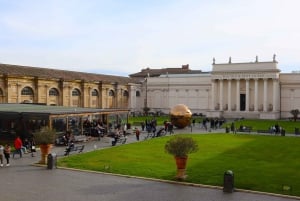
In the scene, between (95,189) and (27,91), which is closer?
(95,189)

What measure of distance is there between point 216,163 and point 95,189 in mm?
8725

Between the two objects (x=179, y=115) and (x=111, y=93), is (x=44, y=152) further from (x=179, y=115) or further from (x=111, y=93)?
(x=111, y=93)

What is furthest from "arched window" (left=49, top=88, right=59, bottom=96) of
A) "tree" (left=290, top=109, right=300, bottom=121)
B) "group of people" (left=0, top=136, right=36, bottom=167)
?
"tree" (left=290, top=109, right=300, bottom=121)

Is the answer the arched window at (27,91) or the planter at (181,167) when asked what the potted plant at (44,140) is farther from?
the arched window at (27,91)

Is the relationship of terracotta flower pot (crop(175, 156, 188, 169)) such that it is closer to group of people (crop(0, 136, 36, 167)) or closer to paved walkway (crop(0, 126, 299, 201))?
paved walkway (crop(0, 126, 299, 201))

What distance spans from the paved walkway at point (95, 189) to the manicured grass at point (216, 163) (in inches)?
47.8

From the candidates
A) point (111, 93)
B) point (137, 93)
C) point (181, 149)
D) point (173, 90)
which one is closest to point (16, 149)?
point (181, 149)

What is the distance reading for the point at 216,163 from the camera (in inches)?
904

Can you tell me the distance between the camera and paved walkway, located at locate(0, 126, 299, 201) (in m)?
15.5

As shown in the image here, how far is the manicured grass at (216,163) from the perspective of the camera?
18500 millimetres

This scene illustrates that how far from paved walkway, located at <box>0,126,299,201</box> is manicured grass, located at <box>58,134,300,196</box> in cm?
121

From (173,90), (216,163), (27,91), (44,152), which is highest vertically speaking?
(173,90)

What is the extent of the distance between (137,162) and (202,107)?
63.9 metres

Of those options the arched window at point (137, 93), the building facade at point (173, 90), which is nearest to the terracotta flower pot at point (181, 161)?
the building facade at point (173, 90)
